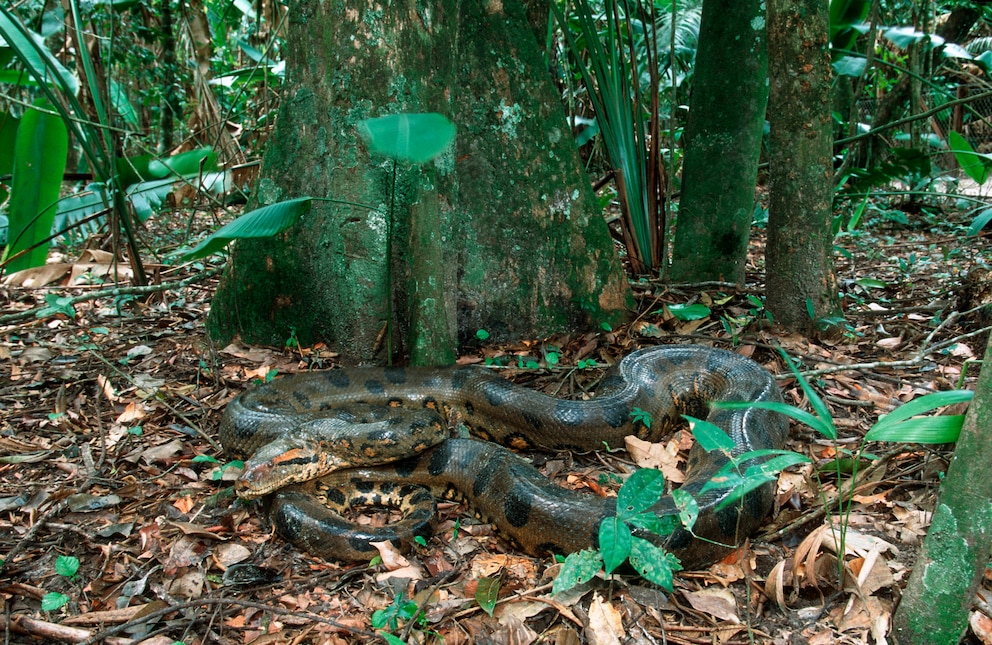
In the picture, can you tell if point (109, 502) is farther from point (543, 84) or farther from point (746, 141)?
point (746, 141)

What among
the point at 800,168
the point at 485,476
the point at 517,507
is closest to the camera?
the point at 517,507

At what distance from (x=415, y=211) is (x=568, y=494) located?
2.01m

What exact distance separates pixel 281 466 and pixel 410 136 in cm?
183

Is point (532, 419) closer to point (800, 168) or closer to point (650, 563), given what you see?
point (650, 563)

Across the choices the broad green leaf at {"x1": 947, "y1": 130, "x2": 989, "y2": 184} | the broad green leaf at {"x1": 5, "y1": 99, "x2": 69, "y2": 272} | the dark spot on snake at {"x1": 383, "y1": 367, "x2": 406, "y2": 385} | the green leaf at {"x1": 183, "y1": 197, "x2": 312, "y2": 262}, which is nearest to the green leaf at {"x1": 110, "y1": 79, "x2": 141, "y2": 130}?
the broad green leaf at {"x1": 5, "y1": 99, "x2": 69, "y2": 272}

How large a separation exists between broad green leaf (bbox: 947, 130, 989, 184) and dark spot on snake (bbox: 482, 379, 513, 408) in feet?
13.2

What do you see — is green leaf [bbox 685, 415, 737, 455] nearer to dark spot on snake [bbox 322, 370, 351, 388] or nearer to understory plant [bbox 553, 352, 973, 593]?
understory plant [bbox 553, 352, 973, 593]

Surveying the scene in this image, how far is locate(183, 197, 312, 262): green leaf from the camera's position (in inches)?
132

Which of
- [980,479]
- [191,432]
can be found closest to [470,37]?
[191,432]

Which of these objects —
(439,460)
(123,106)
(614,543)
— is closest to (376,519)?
(439,460)

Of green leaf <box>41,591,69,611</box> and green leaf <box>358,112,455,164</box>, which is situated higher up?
green leaf <box>358,112,455,164</box>

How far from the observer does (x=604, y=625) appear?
2607 millimetres

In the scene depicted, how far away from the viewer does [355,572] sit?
3068mm

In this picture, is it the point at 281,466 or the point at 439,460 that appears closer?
the point at 281,466
